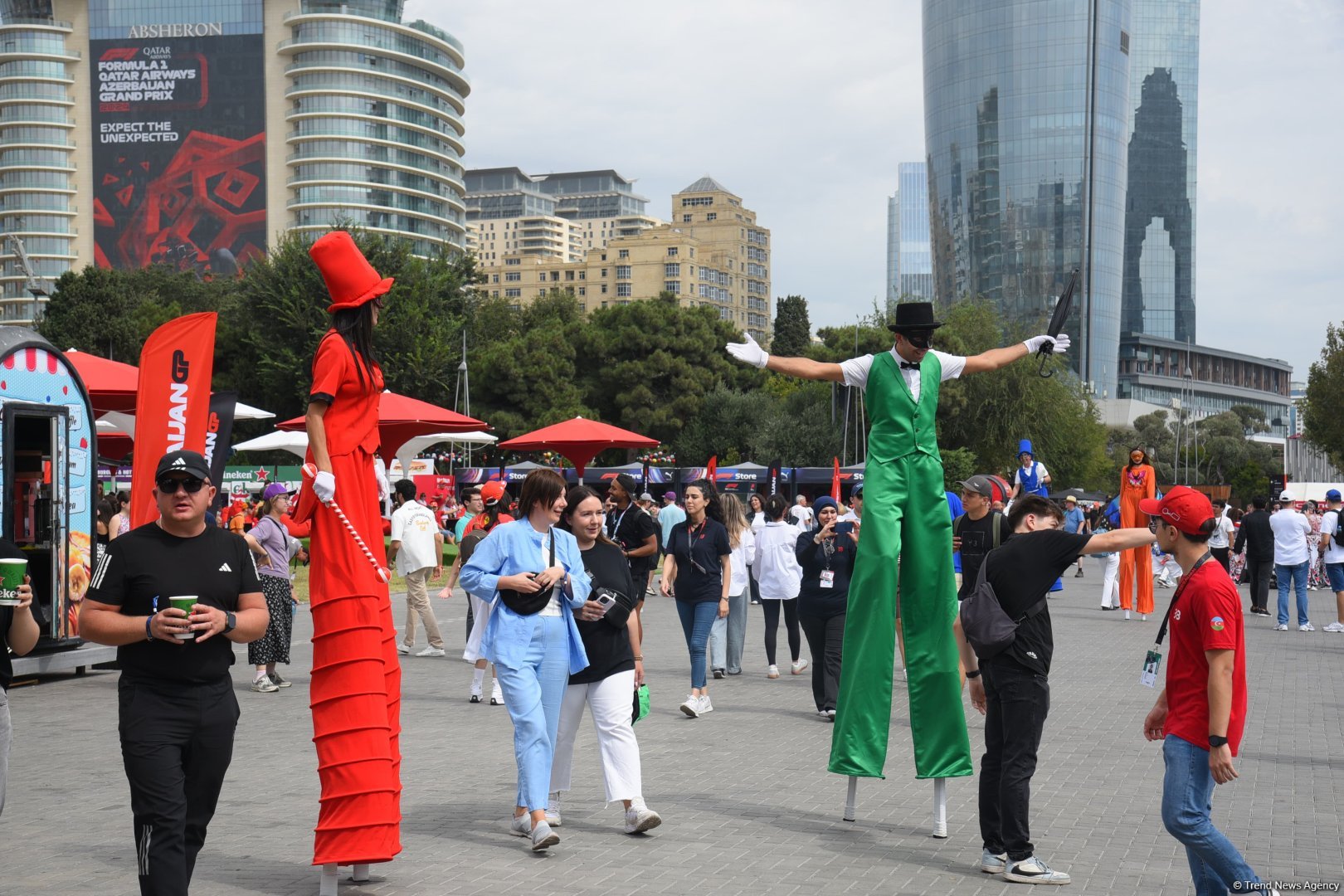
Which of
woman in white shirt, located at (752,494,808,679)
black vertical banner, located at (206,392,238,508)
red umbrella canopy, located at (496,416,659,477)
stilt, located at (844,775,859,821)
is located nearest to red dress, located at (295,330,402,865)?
stilt, located at (844,775,859,821)

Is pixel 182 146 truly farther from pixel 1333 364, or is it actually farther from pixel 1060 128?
pixel 1333 364

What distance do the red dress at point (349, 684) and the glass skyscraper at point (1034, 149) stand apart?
136m

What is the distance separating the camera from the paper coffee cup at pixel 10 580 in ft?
14.9

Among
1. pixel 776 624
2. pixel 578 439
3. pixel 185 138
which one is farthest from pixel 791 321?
pixel 776 624

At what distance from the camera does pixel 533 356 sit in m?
59.2

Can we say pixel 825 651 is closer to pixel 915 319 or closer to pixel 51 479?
pixel 915 319

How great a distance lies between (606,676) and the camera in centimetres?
682

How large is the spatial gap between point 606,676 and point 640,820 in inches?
29.0

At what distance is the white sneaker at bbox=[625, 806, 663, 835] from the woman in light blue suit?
0.46 metres

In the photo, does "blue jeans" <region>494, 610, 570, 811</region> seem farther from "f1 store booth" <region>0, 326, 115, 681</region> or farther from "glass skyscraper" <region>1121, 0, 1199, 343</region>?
"glass skyscraper" <region>1121, 0, 1199, 343</region>

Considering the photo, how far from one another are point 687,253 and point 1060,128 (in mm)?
45980

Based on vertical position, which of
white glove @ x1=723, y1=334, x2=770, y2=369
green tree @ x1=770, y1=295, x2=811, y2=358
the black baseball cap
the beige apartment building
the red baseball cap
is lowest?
the red baseball cap

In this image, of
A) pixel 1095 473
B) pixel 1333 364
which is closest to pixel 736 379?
pixel 1095 473

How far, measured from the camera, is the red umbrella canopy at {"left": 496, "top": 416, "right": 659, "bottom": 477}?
922 inches
